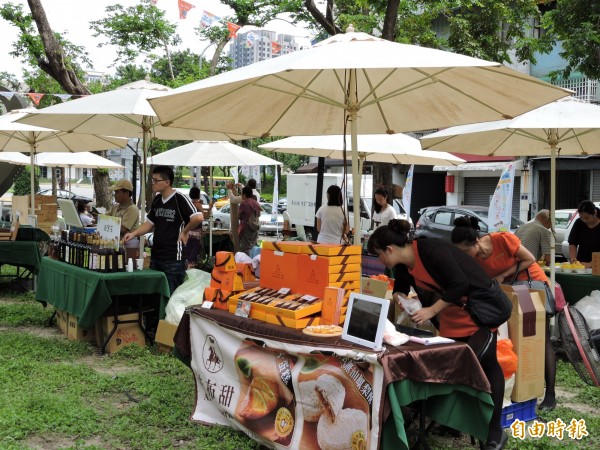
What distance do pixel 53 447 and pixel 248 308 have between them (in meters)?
1.59

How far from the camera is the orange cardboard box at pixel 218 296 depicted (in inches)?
193

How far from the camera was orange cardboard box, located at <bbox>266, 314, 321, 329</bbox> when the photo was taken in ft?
13.5

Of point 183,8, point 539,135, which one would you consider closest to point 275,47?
point 183,8

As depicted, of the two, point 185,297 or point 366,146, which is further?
point 366,146

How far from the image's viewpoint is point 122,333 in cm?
705

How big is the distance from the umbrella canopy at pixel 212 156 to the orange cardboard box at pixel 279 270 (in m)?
7.39

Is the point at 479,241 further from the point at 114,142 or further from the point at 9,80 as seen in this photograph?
the point at 9,80

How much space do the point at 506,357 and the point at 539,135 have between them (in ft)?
12.9

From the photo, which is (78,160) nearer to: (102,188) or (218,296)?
(102,188)

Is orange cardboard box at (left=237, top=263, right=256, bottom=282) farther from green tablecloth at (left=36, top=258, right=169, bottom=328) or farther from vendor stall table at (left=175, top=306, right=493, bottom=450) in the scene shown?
green tablecloth at (left=36, top=258, right=169, bottom=328)

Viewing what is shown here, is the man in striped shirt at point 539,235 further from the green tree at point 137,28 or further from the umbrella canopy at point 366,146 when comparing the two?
the green tree at point 137,28

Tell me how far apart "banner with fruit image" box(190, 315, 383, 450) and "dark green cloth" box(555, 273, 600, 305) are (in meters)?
4.46

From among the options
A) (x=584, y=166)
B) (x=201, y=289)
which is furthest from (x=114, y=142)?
(x=584, y=166)

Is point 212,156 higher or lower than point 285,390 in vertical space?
higher
